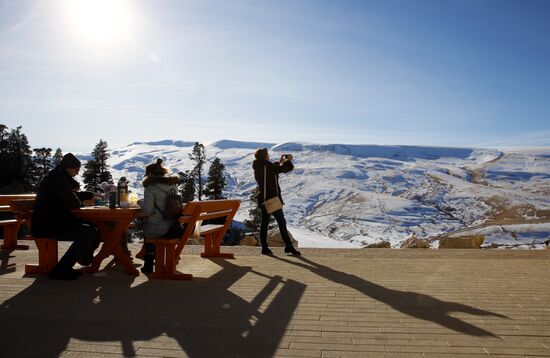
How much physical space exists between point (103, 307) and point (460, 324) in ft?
12.1

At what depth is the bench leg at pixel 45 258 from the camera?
6875 mm

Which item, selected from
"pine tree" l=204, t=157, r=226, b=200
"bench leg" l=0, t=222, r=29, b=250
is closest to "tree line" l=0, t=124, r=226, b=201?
"pine tree" l=204, t=157, r=226, b=200

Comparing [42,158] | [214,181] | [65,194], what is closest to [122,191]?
[65,194]

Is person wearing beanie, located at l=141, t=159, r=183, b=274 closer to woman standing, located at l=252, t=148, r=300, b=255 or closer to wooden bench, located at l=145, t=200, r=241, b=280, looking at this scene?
wooden bench, located at l=145, t=200, r=241, b=280

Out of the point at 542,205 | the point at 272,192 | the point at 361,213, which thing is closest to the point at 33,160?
the point at 272,192

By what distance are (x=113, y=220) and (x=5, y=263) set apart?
248cm

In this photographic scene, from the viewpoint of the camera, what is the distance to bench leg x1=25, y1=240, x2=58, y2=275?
6875 millimetres

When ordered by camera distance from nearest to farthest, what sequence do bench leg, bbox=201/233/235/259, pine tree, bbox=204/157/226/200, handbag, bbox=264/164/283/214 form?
bench leg, bbox=201/233/235/259
handbag, bbox=264/164/283/214
pine tree, bbox=204/157/226/200

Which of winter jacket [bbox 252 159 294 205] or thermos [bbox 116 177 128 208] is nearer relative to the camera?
thermos [bbox 116 177 128 208]

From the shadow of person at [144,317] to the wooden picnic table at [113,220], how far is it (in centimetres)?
42

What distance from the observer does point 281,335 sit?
164 inches

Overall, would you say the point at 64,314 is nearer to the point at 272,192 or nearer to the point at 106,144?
the point at 272,192

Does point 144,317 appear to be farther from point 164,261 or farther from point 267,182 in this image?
point 267,182

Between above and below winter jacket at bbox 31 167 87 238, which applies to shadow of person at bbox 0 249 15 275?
below
